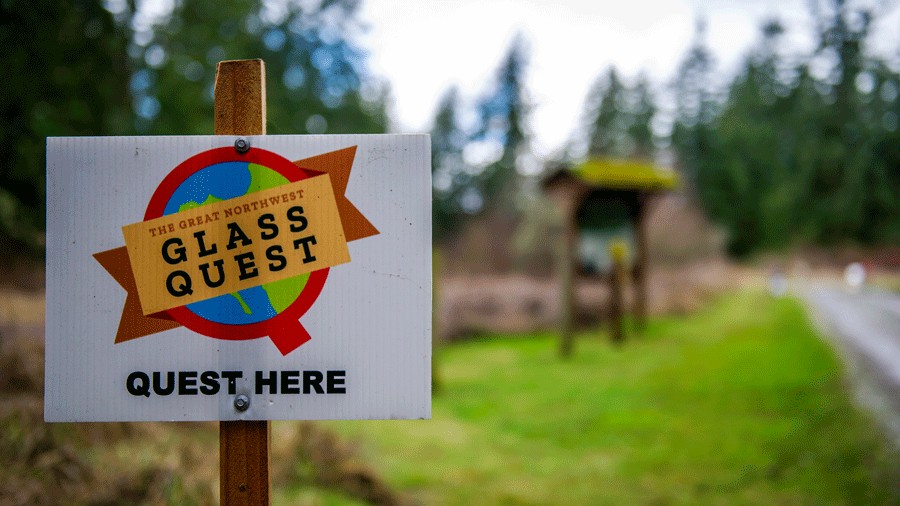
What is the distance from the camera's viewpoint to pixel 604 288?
14148mm

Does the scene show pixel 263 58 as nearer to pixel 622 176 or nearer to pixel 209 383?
pixel 622 176

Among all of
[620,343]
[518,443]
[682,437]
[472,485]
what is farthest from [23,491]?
[620,343]

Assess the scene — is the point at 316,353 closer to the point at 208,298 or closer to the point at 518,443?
the point at 208,298

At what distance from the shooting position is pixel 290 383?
5.99 feet

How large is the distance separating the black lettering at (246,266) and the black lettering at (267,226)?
0.07m

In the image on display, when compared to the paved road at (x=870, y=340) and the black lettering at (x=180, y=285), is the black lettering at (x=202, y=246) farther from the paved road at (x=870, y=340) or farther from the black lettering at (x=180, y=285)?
the paved road at (x=870, y=340)

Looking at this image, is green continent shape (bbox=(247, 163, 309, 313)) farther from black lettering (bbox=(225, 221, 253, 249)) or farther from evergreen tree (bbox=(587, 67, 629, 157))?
evergreen tree (bbox=(587, 67, 629, 157))

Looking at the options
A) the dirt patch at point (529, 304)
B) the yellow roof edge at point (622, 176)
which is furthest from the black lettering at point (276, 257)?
the dirt patch at point (529, 304)

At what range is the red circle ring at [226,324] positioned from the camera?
182 cm

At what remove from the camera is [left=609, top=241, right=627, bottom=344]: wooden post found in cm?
1055

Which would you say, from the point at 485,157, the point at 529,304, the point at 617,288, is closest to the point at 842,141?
the point at 617,288

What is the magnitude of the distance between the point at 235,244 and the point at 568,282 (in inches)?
353

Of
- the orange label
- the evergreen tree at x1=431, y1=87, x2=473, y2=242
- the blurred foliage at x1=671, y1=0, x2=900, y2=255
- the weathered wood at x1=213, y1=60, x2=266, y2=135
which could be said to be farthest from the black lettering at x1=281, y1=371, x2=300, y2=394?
the evergreen tree at x1=431, y1=87, x2=473, y2=242

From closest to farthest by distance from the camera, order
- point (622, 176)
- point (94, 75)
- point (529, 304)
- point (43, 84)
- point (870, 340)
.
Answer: point (43, 84), point (94, 75), point (870, 340), point (622, 176), point (529, 304)
